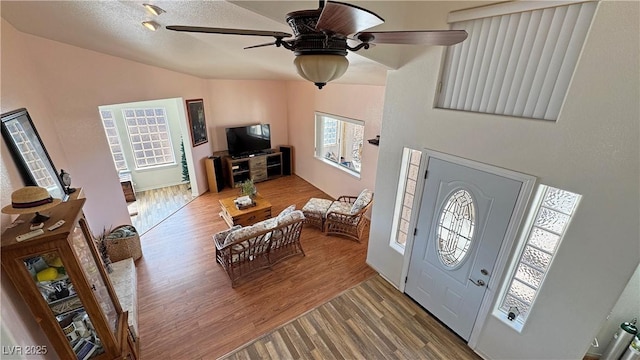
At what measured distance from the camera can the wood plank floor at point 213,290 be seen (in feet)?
10.1

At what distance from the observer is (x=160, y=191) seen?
6.93 meters

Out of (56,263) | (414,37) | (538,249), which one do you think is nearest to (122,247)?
(56,263)

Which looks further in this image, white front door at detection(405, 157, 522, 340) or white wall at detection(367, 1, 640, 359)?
white front door at detection(405, 157, 522, 340)

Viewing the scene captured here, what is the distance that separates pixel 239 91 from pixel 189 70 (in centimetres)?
176

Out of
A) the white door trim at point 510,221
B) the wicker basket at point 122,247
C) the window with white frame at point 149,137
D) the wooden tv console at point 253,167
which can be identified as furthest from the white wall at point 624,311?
the window with white frame at point 149,137

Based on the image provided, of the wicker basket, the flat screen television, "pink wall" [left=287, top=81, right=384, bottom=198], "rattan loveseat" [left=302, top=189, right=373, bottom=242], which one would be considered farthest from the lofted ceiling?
the flat screen television

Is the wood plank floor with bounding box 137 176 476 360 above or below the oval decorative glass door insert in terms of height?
below

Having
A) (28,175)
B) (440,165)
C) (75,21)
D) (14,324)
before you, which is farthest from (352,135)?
(14,324)

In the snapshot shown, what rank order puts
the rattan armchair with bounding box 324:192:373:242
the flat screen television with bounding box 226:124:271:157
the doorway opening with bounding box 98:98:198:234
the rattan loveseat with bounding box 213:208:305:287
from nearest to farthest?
1. the rattan loveseat with bounding box 213:208:305:287
2. the rattan armchair with bounding box 324:192:373:242
3. the doorway opening with bounding box 98:98:198:234
4. the flat screen television with bounding box 226:124:271:157

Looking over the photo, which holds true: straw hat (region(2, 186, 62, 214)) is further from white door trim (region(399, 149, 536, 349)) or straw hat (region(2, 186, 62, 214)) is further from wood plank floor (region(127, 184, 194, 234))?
wood plank floor (region(127, 184, 194, 234))

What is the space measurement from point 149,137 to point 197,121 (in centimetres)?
169

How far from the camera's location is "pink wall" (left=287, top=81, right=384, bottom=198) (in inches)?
201

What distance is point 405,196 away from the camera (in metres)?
3.39

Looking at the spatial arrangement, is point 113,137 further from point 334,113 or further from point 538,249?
point 538,249
